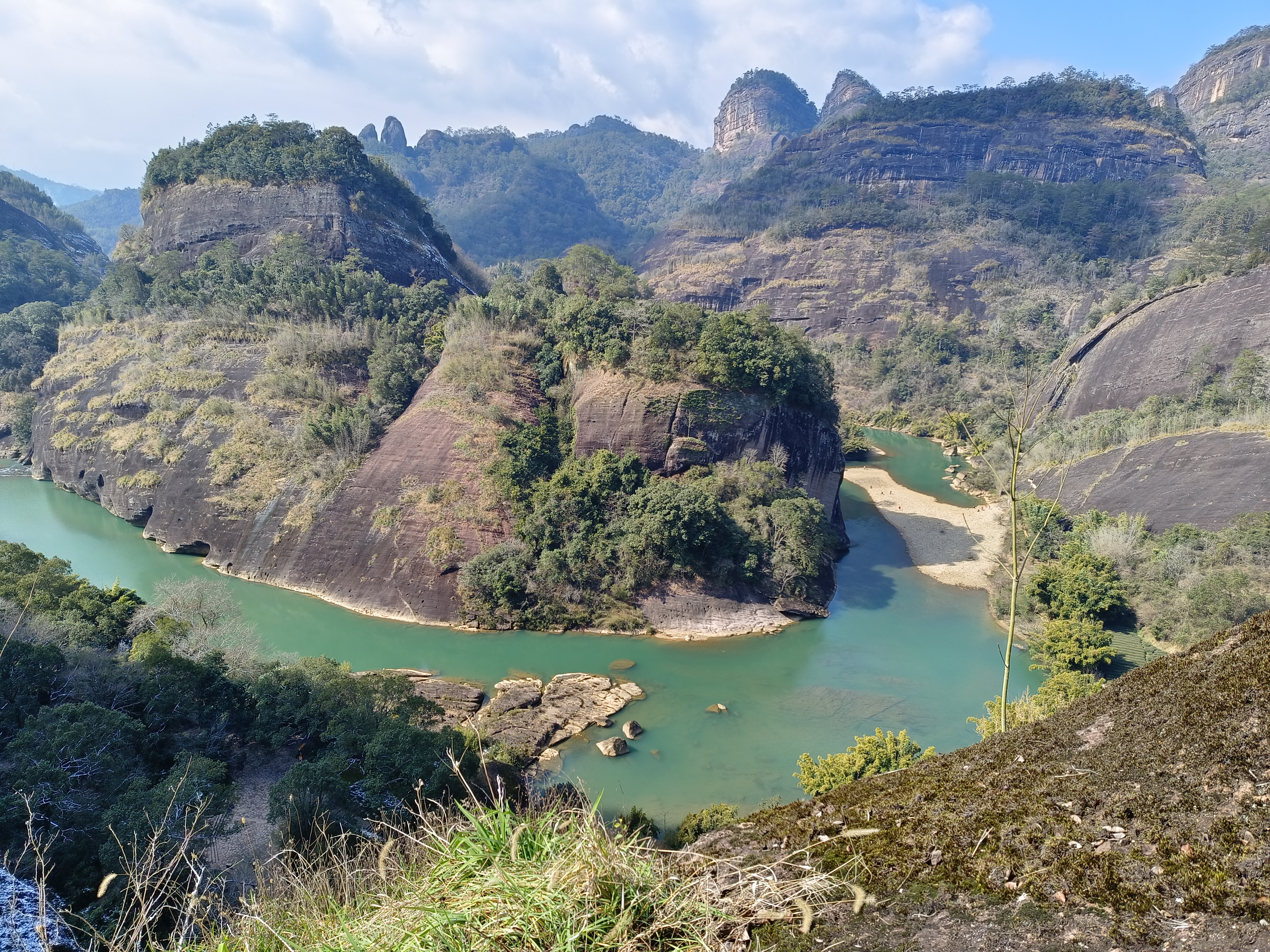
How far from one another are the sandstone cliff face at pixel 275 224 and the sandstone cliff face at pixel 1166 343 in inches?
1446

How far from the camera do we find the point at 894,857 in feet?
8.97

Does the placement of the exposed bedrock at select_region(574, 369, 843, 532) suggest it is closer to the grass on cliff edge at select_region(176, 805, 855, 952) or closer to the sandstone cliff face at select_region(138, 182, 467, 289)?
the grass on cliff edge at select_region(176, 805, 855, 952)

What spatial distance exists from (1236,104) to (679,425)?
11071 cm

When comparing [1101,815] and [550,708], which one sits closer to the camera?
[1101,815]

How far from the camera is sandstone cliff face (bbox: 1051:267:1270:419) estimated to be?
102ft

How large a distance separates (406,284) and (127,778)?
32278mm

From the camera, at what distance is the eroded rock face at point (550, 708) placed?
47.0ft

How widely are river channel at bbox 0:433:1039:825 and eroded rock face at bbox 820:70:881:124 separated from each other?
130145 millimetres

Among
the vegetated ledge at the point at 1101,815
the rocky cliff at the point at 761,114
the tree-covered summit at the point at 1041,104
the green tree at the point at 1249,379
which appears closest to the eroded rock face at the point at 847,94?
the rocky cliff at the point at 761,114

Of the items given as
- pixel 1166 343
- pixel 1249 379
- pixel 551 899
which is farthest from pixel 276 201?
pixel 1249 379

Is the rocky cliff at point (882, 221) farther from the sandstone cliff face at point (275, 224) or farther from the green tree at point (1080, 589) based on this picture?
the green tree at point (1080, 589)

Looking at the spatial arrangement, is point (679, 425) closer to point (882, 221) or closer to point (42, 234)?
point (882, 221)

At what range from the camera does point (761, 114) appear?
141250 mm

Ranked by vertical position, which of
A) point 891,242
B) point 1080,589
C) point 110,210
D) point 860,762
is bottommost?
point 860,762
